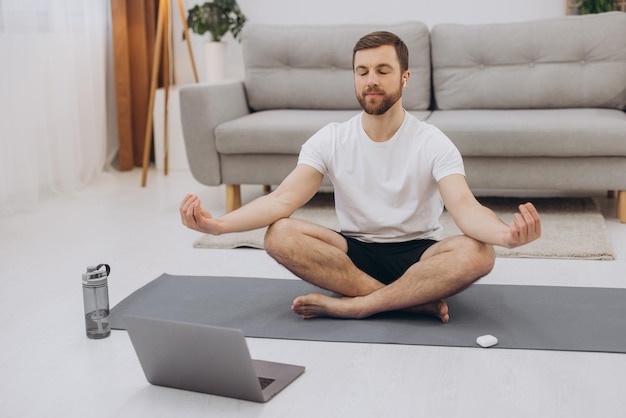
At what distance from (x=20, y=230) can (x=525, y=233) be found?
2397 millimetres

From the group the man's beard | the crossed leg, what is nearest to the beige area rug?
the crossed leg

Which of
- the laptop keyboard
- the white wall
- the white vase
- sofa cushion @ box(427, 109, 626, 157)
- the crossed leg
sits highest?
the white wall

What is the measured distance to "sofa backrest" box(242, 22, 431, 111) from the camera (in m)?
4.16

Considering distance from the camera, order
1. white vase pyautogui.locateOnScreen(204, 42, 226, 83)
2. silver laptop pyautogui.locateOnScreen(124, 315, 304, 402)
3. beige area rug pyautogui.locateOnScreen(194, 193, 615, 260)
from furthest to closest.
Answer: white vase pyautogui.locateOnScreen(204, 42, 226, 83) < beige area rug pyautogui.locateOnScreen(194, 193, 615, 260) < silver laptop pyautogui.locateOnScreen(124, 315, 304, 402)

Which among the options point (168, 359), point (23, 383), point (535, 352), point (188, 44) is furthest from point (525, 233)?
point (188, 44)

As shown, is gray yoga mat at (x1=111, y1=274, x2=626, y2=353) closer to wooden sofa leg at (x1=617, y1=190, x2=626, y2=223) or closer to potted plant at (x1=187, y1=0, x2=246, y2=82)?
wooden sofa leg at (x1=617, y1=190, x2=626, y2=223)

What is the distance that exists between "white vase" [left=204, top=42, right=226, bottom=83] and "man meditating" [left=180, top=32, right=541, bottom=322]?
2610mm

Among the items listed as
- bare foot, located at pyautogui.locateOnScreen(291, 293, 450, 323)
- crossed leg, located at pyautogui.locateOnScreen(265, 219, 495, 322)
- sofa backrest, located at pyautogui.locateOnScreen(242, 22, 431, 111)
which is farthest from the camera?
sofa backrest, located at pyautogui.locateOnScreen(242, 22, 431, 111)

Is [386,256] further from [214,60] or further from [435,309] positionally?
[214,60]

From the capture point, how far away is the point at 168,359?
197 centimetres

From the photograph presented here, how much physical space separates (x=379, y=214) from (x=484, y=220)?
1.17ft

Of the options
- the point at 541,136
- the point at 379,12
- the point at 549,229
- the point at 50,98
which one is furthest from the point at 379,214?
the point at 379,12

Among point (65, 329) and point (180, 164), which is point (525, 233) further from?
point (180, 164)

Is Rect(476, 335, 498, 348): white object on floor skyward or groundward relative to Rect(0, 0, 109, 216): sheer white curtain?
groundward
